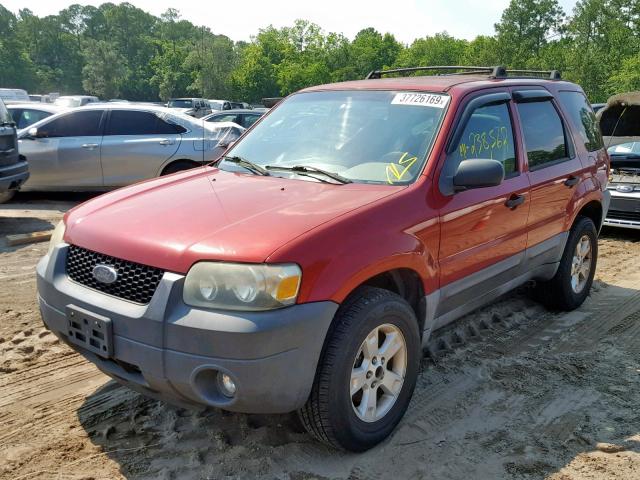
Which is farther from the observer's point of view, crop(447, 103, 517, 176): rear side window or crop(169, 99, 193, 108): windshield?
crop(169, 99, 193, 108): windshield

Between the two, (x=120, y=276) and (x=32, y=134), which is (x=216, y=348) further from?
(x=32, y=134)

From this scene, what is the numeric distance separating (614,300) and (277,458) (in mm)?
3928

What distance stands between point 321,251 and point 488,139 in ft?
5.84

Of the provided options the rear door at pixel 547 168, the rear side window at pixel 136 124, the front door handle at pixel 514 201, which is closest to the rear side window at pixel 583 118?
the rear door at pixel 547 168

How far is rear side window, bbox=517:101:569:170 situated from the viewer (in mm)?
4238

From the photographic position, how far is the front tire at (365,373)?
2691 mm

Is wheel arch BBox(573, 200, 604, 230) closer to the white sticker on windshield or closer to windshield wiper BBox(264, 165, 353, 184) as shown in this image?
the white sticker on windshield

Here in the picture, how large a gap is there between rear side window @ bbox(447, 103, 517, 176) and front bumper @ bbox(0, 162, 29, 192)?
20.2ft

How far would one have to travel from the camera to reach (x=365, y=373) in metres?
2.89

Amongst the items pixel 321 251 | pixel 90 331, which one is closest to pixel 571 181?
pixel 321 251

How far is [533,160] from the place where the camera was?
4234 mm

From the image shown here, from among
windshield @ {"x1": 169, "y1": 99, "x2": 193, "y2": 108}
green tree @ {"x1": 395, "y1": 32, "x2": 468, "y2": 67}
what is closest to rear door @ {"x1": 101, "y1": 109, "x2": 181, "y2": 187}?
Result: windshield @ {"x1": 169, "y1": 99, "x2": 193, "y2": 108}

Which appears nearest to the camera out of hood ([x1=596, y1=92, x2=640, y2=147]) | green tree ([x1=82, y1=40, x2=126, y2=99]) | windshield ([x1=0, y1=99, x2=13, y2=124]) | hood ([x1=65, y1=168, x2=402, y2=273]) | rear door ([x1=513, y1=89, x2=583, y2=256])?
hood ([x1=65, y1=168, x2=402, y2=273])

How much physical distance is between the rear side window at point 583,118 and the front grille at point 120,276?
145 inches
